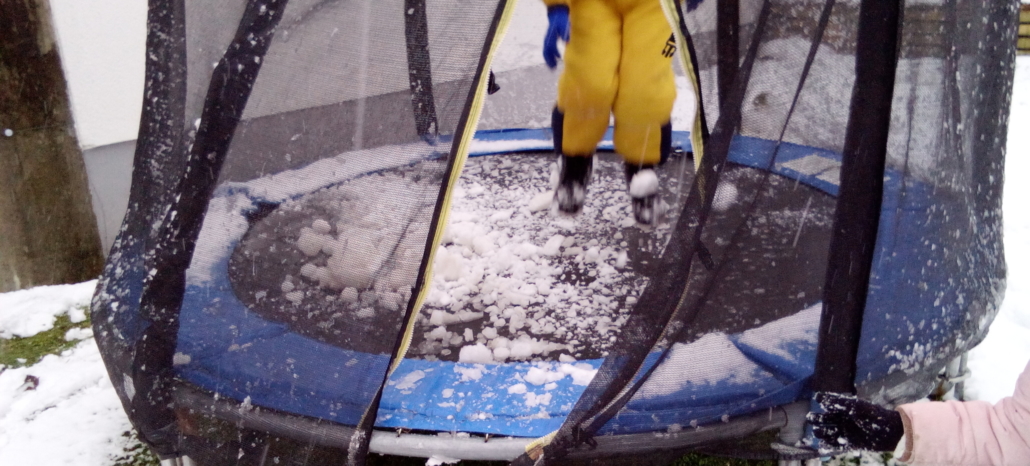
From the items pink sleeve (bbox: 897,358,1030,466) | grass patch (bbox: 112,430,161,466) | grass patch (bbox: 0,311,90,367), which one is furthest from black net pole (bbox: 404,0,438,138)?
grass patch (bbox: 0,311,90,367)

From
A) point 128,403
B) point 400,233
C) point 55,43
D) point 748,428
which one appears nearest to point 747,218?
point 748,428

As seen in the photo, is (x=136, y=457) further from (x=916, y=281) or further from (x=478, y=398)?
(x=916, y=281)

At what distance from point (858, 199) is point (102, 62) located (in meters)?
2.23

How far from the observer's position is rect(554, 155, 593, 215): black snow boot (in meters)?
1.67

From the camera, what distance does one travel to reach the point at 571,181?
66.1 inches

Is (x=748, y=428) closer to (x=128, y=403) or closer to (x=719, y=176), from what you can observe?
(x=719, y=176)

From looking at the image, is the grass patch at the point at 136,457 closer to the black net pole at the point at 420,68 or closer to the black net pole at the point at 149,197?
the black net pole at the point at 149,197

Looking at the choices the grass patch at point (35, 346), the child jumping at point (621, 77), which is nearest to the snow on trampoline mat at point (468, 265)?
the child jumping at point (621, 77)

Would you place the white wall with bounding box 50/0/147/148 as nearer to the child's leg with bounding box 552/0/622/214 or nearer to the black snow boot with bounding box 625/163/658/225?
the child's leg with bounding box 552/0/622/214

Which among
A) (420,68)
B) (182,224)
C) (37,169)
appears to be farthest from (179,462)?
(37,169)

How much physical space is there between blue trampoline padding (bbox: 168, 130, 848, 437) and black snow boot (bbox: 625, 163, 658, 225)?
0.58m

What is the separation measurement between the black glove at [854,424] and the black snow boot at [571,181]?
30.6 inches

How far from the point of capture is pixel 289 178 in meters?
1.07

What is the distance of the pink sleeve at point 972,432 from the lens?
36.9 inches
